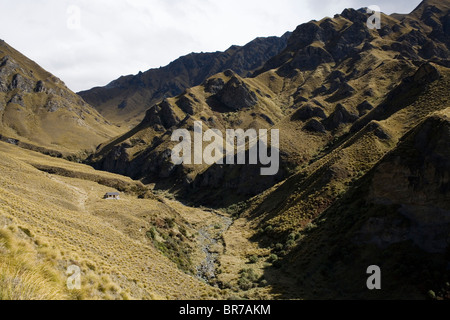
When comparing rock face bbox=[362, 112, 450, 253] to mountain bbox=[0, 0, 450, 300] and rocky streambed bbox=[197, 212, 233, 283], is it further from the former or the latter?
rocky streambed bbox=[197, 212, 233, 283]

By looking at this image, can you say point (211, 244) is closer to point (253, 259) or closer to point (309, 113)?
point (253, 259)

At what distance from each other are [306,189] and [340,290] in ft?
88.7

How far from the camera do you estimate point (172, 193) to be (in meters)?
102

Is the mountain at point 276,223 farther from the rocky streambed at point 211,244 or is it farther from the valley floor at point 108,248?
the rocky streambed at point 211,244

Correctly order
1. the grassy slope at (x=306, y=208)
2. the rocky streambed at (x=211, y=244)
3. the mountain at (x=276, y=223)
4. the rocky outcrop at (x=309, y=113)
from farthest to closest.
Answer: the rocky outcrop at (x=309, y=113) → the rocky streambed at (x=211, y=244) → the grassy slope at (x=306, y=208) → the mountain at (x=276, y=223)

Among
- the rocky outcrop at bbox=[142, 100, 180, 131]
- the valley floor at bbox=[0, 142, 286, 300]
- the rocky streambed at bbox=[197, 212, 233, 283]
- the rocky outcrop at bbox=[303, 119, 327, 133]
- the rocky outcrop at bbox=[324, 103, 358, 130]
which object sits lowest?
the rocky streambed at bbox=[197, 212, 233, 283]

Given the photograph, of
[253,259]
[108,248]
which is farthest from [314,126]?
[108,248]

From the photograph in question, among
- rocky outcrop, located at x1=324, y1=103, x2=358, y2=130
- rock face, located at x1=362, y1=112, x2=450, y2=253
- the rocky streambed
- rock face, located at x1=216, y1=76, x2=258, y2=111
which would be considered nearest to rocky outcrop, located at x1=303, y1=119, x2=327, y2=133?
rocky outcrop, located at x1=324, y1=103, x2=358, y2=130

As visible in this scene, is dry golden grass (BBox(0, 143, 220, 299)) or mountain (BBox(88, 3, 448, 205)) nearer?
dry golden grass (BBox(0, 143, 220, 299))

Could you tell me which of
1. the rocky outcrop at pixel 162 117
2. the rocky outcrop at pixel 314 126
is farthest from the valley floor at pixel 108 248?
the rocky outcrop at pixel 162 117
